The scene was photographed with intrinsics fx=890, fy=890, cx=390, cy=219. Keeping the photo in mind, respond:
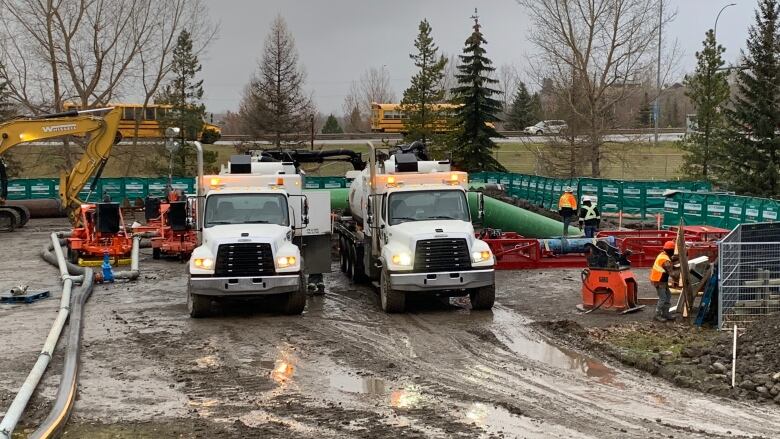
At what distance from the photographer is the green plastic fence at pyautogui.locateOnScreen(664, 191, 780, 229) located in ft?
85.6

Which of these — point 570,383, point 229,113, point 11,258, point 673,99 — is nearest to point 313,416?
point 570,383

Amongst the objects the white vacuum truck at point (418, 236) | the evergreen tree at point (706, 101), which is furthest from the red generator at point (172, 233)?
the evergreen tree at point (706, 101)

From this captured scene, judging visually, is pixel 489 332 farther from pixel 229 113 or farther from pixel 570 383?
pixel 229 113

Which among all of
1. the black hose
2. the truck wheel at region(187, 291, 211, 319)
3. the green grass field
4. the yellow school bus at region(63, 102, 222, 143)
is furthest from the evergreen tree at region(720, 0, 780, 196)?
the yellow school bus at region(63, 102, 222, 143)

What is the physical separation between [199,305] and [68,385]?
567 cm

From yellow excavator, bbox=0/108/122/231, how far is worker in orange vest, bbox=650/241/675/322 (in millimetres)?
17885

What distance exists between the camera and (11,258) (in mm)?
27859

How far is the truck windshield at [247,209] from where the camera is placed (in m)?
17.5

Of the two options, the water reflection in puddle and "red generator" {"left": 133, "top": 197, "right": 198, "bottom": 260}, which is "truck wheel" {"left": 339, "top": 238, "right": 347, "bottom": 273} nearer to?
"red generator" {"left": 133, "top": 197, "right": 198, "bottom": 260}

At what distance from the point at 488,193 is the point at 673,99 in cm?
9309

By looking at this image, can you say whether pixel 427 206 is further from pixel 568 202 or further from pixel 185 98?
pixel 185 98

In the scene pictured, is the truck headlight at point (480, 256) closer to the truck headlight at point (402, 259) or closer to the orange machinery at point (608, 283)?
the truck headlight at point (402, 259)

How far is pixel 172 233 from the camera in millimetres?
26688

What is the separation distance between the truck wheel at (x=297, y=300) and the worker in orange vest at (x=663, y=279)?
6.32 meters
